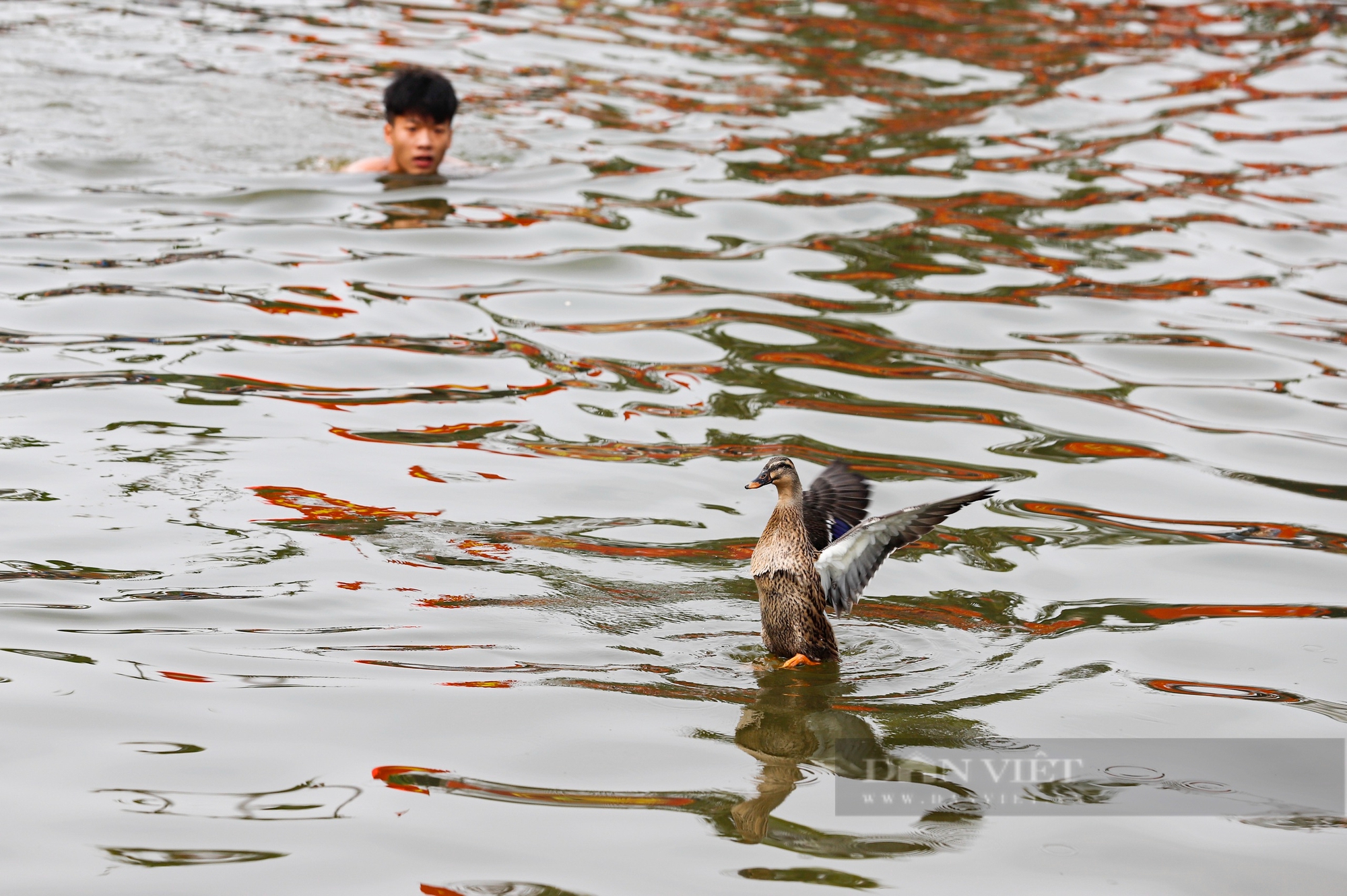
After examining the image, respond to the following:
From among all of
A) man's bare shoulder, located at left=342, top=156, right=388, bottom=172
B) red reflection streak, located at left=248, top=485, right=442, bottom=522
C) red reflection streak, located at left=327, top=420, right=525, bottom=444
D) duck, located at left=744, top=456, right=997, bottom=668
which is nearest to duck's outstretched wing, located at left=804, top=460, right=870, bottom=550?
duck, located at left=744, top=456, right=997, bottom=668

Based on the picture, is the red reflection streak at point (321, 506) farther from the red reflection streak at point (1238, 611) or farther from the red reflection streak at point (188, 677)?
the red reflection streak at point (1238, 611)

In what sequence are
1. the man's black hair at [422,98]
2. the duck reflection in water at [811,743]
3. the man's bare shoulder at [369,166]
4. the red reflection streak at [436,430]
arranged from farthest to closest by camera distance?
the man's bare shoulder at [369,166] → the man's black hair at [422,98] → the red reflection streak at [436,430] → the duck reflection in water at [811,743]

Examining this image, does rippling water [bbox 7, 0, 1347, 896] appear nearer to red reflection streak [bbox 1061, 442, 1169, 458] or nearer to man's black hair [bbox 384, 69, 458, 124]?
red reflection streak [bbox 1061, 442, 1169, 458]

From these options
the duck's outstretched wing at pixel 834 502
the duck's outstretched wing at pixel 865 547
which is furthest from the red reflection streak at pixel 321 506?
the duck's outstretched wing at pixel 865 547

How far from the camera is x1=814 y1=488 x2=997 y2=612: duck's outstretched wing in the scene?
13.0 ft

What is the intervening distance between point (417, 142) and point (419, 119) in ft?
0.51

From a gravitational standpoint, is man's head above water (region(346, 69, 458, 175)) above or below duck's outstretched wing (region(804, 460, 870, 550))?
above

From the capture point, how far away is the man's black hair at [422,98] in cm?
935

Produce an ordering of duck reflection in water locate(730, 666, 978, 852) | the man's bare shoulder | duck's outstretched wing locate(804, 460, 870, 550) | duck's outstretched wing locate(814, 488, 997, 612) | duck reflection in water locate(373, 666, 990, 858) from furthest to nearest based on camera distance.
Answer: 1. the man's bare shoulder
2. duck's outstretched wing locate(804, 460, 870, 550)
3. duck's outstretched wing locate(814, 488, 997, 612)
4. duck reflection in water locate(730, 666, 978, 852)
5. duck reflection in water locate(373, 666, 990, 858)

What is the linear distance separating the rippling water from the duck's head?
59 cm

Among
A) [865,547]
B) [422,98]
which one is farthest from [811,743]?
[422,98]

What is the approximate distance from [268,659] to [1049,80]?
36.7ft

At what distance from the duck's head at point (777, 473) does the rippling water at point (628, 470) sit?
59 centimetres

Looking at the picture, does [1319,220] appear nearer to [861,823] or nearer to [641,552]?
[641,552]
